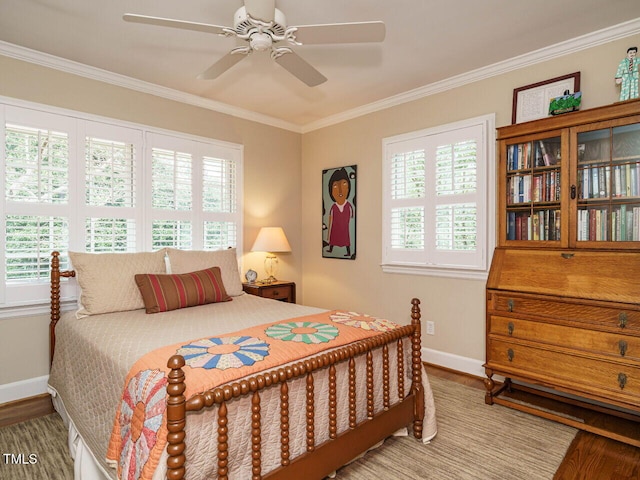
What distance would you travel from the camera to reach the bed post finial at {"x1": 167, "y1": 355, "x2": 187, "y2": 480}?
1.23 m

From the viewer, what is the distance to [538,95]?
114 inches

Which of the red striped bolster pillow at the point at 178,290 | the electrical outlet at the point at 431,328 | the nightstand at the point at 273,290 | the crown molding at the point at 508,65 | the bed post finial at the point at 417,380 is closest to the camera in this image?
the bed post finial at the point at 417,380

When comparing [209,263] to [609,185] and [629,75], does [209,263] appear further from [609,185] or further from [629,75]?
[629,75]

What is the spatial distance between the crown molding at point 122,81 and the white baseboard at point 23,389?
98.0 inches

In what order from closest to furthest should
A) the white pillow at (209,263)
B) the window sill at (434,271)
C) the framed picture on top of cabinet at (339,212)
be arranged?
the white pillow at (209,263) < the window sill at (434,271) < the framed picture on top of cabinet at (339,212)

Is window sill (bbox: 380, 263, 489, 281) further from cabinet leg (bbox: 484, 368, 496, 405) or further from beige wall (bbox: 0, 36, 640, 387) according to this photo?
cabinet leg (bbox: 484, 368, 496, 405)

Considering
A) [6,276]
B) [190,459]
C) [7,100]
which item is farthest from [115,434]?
[7,100]

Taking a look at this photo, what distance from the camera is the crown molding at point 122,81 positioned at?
2.82 metres

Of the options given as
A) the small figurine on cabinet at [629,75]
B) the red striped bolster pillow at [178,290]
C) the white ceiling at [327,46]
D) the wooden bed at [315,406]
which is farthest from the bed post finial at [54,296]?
the small figurine on cabinet at [629,75]

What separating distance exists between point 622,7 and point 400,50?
4.52 ft

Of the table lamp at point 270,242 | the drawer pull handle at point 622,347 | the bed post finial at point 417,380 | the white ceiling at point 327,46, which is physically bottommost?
the bed post finial at point 417,380

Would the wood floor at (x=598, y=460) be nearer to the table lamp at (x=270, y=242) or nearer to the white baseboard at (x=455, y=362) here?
the white baseboard at (x=455, y=362)

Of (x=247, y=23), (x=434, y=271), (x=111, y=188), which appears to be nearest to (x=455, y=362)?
(x=434, y=271)

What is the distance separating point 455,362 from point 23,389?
3577 mm
